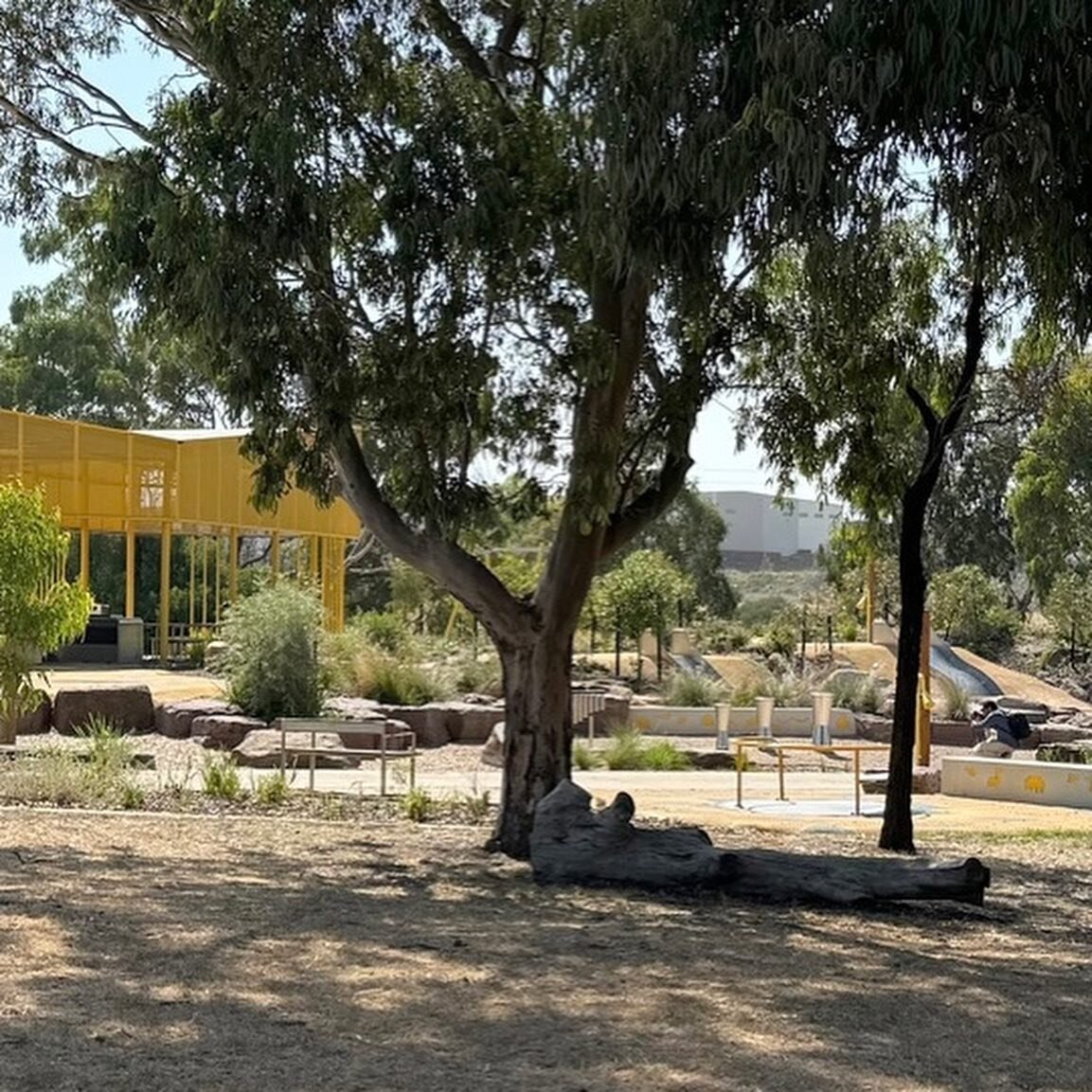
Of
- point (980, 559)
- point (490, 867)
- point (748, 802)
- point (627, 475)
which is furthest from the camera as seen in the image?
point (980, 559)

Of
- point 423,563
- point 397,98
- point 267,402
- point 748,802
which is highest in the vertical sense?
point 397,98

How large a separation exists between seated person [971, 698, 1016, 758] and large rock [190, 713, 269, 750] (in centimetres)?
804

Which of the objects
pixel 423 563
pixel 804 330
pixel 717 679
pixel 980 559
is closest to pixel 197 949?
pixel 423 563

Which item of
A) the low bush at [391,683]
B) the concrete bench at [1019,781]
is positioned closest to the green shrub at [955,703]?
the low bush at [391,683]

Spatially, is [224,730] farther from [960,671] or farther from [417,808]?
[960,671]

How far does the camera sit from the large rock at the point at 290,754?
18031mm

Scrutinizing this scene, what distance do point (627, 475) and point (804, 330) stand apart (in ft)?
4.88

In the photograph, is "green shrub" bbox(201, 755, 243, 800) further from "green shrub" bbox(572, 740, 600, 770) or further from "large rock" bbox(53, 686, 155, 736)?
"large rock" bbox(53, 686, 155, 736)

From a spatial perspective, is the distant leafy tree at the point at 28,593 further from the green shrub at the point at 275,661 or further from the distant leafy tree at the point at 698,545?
the distant leafy tree at the point at 698,545

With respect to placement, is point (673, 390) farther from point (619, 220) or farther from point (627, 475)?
point (619, 220)

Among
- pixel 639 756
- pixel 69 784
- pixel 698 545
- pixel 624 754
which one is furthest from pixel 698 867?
pixel 698 545

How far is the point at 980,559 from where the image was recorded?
56312 millimetres

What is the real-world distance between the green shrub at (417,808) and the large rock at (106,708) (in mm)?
7020

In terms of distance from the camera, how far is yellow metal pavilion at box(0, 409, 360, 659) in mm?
29734
